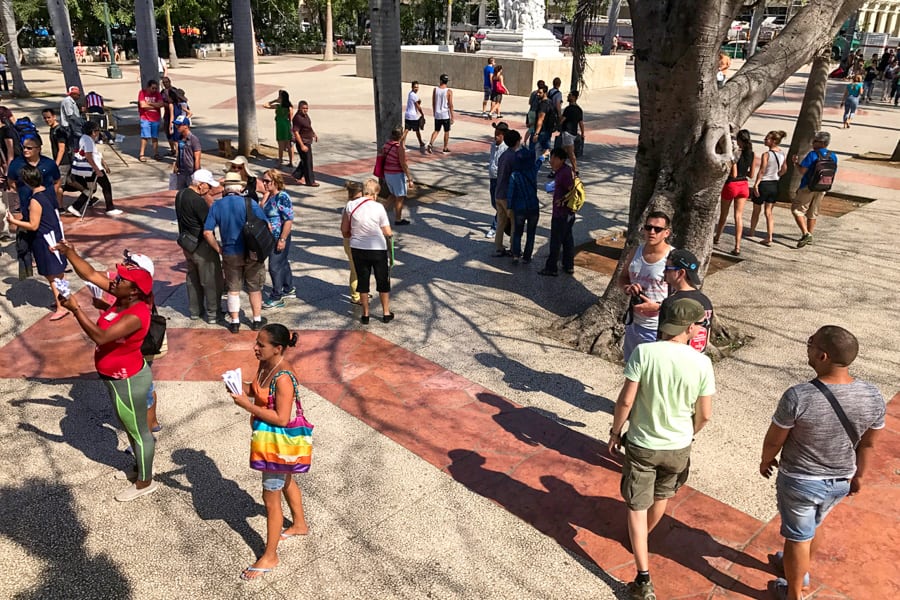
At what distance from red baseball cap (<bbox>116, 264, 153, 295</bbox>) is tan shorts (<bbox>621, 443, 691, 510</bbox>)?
321 cm

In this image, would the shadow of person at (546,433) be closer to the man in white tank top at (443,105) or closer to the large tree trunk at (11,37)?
the man in white tank top at (443,105)

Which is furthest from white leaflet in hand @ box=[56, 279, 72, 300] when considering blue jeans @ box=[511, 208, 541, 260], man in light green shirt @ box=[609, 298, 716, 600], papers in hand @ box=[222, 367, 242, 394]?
blue jeans @ box=[511, 208, 541, 260]

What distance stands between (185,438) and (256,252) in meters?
2.12

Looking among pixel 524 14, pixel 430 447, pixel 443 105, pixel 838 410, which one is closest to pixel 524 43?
pixel 524 14

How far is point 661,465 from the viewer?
3711mm

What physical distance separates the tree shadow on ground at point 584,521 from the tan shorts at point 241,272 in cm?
306

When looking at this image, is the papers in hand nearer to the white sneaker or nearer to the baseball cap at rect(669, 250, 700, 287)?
the white sneaker

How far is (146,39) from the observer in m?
16.2

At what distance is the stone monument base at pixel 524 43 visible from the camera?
28.3 m

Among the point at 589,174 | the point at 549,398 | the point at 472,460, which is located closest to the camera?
the point at 472,460

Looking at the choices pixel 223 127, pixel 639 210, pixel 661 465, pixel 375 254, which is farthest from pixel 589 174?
pixel 661 465

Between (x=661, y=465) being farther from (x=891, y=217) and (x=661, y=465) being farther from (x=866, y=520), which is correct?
(x=891, y=217)

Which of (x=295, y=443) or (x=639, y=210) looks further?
(x=639, y=210)

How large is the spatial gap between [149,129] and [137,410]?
1214 cm
